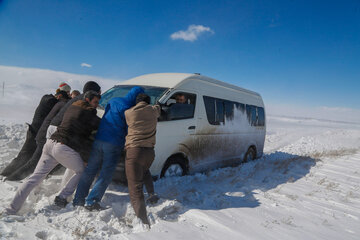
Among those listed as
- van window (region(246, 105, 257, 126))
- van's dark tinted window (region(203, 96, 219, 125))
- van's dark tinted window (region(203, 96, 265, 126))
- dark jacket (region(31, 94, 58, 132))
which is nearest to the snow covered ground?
dark jacket (region(31, 94, 58, 132))

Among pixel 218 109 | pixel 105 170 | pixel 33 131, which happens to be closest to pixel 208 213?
pixel 105 170

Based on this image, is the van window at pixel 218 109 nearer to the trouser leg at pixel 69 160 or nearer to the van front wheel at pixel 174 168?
the van front wheel at pixel 174 168

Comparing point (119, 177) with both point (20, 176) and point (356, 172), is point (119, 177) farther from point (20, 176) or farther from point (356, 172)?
point (356, 172)

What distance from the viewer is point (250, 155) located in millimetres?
7523

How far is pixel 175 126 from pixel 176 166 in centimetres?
82

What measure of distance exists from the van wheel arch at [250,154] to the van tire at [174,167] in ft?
9.88

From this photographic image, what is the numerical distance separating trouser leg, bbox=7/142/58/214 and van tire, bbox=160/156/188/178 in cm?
186

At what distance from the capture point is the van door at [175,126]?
4.04 meters

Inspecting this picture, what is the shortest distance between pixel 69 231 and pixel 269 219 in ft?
8.24

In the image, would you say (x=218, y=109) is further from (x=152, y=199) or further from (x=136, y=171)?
(x=136, y=171)

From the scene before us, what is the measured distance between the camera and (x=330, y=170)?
6.88 m

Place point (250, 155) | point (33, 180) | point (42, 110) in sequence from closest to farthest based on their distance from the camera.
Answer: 1. point (33, 180)
2. point (42, 110)
3. point (250, 155)

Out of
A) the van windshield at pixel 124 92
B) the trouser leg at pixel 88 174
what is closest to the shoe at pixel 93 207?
the trouser leg at pixel 88 174

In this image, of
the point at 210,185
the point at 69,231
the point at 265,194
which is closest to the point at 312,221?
the point at 265,194
